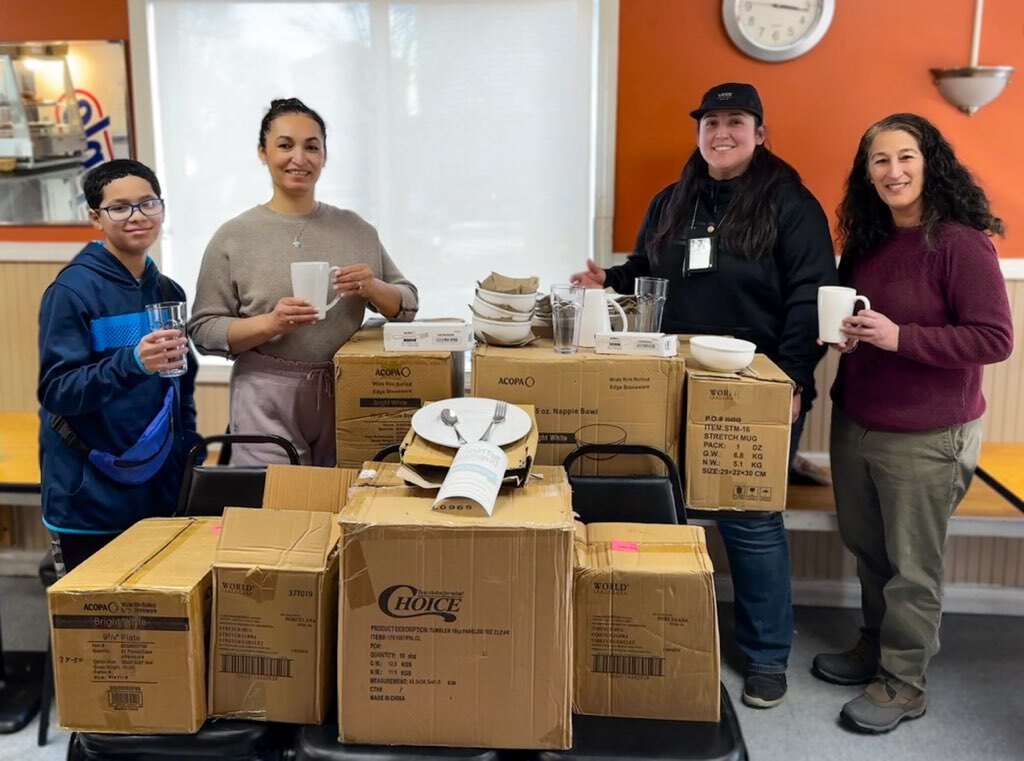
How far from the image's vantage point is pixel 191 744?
60.4 inches

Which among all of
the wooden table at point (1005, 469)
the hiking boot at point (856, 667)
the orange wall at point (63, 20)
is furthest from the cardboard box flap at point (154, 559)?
the wooden table at point (1005, 469)

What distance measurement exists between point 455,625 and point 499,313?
2.68 feet

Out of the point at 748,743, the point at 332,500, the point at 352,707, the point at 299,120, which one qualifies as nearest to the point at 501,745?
the point at 352,707

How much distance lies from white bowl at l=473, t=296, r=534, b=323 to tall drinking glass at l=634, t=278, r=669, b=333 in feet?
0.91

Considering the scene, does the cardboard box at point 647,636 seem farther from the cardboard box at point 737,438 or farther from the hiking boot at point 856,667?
the hiking boot at point 856,667

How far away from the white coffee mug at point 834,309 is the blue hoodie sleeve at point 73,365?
1.57 metres

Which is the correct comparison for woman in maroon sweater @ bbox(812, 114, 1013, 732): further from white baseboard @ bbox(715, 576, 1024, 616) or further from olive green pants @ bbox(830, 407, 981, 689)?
white baseboard @ bbox(715, 576, 1024, 616)

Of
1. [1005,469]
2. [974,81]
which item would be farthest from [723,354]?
[974,81]

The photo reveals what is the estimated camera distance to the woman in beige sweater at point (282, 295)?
91.0 inches

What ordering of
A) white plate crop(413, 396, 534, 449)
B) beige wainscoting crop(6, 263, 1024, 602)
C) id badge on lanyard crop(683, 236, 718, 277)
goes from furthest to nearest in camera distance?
beige wainscoting crop(6, 263, 1024, 602), id badge on lanyard crop(683, 236, 718, 277), white plate crop(413, 396, 534, 449)

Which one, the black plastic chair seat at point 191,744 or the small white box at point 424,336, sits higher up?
the small white box at point 424,336

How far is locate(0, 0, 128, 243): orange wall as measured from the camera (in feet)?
10.2

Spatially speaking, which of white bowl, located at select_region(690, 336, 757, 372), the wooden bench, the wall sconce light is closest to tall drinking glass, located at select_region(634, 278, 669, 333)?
white bowl, located at select_region(690, 336, 757, 372)

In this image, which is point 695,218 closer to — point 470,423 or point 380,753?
point 470,423
